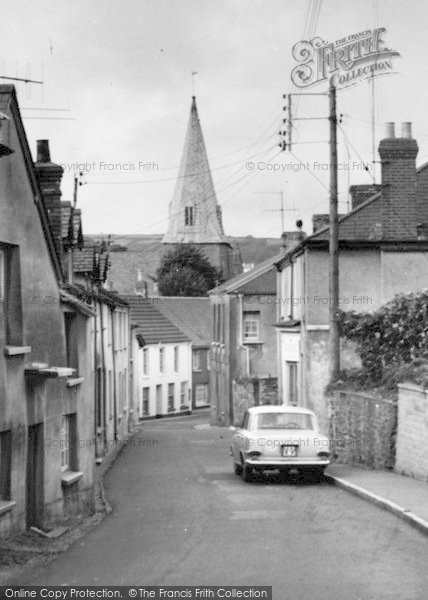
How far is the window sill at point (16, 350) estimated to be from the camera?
47.4ft

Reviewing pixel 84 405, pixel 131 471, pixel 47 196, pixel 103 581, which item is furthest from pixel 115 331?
pixel 103 581

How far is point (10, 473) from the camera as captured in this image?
14.6 metres

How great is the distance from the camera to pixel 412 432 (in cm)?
2112

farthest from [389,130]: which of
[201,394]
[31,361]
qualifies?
[201,394]

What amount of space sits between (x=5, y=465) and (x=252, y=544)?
3.83 meters

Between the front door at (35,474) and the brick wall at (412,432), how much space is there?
7984mm

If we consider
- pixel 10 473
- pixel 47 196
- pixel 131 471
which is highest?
pixel 47 196

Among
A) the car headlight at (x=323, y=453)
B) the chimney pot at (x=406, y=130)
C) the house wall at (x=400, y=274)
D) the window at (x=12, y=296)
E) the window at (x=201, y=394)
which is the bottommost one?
the window at (x=201, y=394)

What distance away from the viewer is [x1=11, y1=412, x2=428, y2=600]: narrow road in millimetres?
11164

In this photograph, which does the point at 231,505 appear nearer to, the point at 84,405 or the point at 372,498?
the point at 372,498

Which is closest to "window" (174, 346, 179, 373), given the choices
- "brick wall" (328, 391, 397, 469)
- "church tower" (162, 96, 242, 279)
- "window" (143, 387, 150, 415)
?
"window" (143, 387, 150, 415)

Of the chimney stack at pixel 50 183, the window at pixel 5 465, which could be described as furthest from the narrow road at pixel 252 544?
the chimney stack at pixel 50 183

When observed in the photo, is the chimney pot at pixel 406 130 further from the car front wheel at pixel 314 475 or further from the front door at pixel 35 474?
the front door at pixel 35 474

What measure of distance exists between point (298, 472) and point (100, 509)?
225 inches
